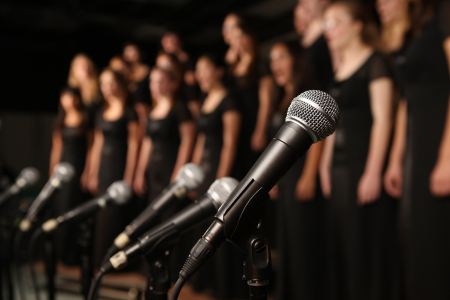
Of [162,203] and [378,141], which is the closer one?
[162,203]

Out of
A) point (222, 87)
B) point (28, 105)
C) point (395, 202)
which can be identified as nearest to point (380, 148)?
point (395, 202)

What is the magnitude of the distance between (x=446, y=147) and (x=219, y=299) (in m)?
1.77

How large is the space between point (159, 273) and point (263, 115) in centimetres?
211

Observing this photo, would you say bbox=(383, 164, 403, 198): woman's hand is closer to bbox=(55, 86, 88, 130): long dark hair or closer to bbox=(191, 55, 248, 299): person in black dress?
bbox=(191, 55, 248, 299): person in black dress

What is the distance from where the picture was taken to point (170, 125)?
341cm

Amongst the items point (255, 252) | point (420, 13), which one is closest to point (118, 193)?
point (255, 252)

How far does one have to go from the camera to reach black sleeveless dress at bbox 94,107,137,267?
147 inches

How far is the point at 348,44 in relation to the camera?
7.18 ft

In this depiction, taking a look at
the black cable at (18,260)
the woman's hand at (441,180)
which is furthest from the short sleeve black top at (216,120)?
the woman's hand at (441,180)

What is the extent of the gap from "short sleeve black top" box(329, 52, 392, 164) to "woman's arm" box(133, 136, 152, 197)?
1968 mm

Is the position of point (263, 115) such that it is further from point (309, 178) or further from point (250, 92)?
point (309, 178)

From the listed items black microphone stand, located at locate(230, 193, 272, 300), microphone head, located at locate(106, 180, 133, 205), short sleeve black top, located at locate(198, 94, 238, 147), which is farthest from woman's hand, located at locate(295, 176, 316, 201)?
black microphone stand, located at locate(230, 193, 272, 300)

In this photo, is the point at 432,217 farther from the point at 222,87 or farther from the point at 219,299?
the point at 222,87

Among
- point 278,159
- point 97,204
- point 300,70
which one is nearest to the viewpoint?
point 278,159
